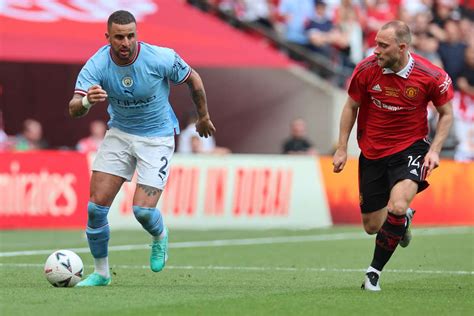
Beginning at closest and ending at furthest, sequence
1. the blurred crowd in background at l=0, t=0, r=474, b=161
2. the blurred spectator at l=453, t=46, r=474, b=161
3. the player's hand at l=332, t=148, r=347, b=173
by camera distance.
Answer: the player's hand at l=332, t=148, r=347, b=173
the blurred spectator at l=453, t=46, r=474, b=161
the blurred crowd in background at l=0, t=0, r=474, b=161

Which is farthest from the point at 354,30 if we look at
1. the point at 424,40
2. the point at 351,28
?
the point at 424,40

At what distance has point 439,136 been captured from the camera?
32.5 feet

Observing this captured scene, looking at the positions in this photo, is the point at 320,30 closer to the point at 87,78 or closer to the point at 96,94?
Answer: the point at 87,78

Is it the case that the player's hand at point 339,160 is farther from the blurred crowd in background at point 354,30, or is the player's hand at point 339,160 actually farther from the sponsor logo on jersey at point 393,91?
the blurred crowd in background at point 354,30

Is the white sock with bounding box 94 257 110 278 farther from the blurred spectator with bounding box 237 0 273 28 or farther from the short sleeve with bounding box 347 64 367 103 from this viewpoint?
the blurred spectator with bounding box 237 0 273 28

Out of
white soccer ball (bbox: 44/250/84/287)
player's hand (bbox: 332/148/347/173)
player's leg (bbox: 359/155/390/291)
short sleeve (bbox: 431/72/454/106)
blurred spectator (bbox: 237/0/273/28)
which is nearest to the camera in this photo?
white soccer ball (bbox: 44/250/84/287)

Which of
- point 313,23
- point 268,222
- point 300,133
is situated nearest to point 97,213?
point 268,222

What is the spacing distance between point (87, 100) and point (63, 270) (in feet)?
4.90

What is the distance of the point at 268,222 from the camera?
1962cm

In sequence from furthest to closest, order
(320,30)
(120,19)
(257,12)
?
(257,12) < (320,30) < (120,19)

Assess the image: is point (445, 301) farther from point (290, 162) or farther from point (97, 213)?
point (290, 162)

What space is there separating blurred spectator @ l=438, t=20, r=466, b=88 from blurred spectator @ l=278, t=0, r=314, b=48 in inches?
111

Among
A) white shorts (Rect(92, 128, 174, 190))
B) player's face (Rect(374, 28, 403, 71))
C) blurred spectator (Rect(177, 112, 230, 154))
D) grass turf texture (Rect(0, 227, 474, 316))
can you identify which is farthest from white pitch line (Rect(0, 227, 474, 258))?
player's face (Rect(374, 28, 403, 71))

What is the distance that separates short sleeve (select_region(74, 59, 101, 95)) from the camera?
9.70 meters
